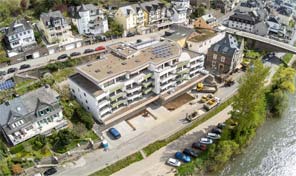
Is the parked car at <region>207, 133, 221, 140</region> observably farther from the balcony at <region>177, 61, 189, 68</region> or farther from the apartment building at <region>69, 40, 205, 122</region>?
the balcony at <region>177, 61, 189, 68</region>

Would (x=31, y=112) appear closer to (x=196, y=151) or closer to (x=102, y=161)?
(x=102, y=161)

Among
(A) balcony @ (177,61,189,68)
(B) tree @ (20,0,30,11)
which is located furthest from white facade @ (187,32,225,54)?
(B) tree @ (20,0,30,11)

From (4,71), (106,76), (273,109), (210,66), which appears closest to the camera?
(106,76)

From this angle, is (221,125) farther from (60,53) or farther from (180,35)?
(60,53)

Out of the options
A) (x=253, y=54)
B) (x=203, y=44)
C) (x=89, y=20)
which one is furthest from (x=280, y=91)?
(x=89, y=20)

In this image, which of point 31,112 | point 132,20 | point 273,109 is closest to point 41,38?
point 132,20

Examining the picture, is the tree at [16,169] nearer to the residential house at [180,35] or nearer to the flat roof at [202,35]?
the residential house at [180,35]
